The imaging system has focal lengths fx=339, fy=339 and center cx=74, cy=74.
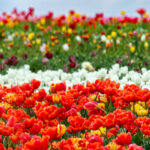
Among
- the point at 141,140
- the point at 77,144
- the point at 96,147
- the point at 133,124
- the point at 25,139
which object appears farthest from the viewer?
the point at 141,140

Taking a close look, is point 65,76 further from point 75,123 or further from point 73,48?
point 73,48

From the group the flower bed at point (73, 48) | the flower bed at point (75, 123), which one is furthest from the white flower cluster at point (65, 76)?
the flower bed at point (75, 123)

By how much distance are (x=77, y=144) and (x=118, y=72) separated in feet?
12.6

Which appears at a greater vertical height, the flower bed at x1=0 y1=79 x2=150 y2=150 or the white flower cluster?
the white flower cluster

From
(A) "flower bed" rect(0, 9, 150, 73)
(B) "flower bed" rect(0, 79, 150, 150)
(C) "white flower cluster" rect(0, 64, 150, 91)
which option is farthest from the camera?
(A) "flower bed" rect(0, 9, 150, 73)

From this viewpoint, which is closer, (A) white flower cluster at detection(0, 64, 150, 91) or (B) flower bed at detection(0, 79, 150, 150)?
(B) flower bed at detection(0, 79, 150, 150)

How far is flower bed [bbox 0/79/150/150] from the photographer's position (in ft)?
6.45

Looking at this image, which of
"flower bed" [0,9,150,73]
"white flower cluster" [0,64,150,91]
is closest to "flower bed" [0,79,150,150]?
"white flower cluster" [0,64,150,91]

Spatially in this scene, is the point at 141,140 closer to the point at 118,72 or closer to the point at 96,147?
the point at 96,147

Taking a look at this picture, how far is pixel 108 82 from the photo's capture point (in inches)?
129

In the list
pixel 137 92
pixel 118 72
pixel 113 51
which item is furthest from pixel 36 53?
pixel 137 92

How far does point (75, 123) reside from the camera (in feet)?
7.77

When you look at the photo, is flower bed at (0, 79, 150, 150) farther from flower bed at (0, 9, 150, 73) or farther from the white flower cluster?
flower bed at (0, 9, 150, 73)

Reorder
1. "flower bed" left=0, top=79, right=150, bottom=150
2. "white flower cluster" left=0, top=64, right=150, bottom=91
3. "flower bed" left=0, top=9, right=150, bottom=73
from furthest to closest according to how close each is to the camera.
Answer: "flower bed" left=0, top=9, right=150, bottom=73, "white flower cluster" left=0, top=64, right=150, bottom=91, "flower bed" left=0, top=79, right=150, bottom=150
